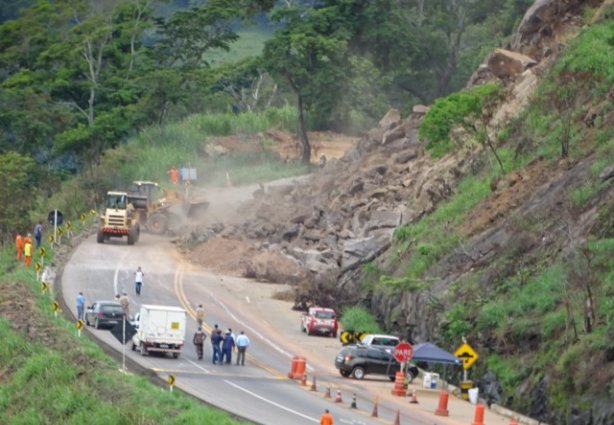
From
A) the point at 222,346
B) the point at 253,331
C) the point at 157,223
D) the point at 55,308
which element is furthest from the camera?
the point at 157,223

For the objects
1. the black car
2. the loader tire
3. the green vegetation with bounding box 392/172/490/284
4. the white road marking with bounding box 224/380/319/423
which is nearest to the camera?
the white road marking with bounding box 224/380/319/423

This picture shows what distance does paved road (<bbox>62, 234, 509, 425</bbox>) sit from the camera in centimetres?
5166

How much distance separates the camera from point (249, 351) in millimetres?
65000

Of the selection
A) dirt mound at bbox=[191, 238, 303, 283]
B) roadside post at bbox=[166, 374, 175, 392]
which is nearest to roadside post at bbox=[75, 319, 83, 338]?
roadside post at bbox=[166, 374, 175, 392]

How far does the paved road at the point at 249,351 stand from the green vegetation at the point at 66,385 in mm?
1914

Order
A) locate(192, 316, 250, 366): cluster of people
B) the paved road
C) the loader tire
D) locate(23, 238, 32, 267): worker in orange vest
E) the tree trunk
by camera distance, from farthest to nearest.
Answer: the tree trunk < the loader tire < locate(23, 238, 32, 267): worker in orange vest < locate(192, 316, 250, 366): cluster of people < the paved road

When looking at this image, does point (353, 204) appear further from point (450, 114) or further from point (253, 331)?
point (253, 331)

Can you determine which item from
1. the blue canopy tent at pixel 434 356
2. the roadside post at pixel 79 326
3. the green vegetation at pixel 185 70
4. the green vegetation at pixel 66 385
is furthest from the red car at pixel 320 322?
the green vegetation at pixel 185 70

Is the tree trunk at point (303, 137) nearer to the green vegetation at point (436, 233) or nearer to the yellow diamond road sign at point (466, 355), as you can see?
the green vegetation at point (436, 233)

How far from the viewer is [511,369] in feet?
179

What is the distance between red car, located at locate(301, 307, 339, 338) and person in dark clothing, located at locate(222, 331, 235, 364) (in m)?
8.97

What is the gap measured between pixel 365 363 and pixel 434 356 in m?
4.06

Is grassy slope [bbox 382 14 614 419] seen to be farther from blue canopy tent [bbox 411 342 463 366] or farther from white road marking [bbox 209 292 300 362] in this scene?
white road marking [bbox 209 292 300 362]

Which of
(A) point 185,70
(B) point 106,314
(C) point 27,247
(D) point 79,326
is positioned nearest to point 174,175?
(A) point 185,70
